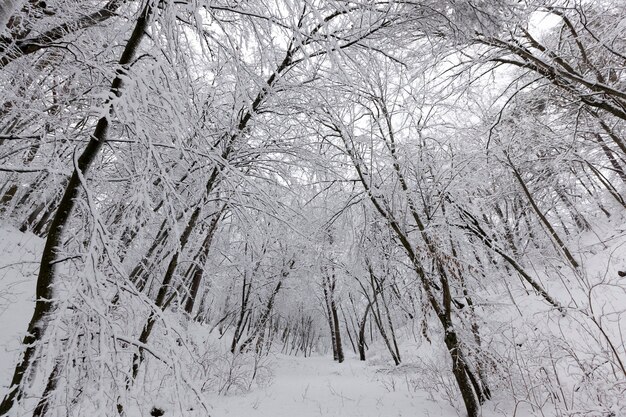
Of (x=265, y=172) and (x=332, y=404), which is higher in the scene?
(x=265, y=172)

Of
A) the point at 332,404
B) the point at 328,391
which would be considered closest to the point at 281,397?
the point at 328,391

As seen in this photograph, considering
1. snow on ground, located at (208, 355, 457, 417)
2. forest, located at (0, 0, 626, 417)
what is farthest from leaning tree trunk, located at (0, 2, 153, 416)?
snow on ground, located at (208, 355, 457, 417)

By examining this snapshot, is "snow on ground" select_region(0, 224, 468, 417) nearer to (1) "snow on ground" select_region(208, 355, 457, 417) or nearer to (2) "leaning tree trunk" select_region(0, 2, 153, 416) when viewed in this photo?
(1) "snow on ground" select_region(208, 355, 457, 417)

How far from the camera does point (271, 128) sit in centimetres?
457

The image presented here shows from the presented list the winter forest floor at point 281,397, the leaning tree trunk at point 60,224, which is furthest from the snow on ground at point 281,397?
the leaning tree trunk at point 60,224

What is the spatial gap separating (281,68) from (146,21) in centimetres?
203

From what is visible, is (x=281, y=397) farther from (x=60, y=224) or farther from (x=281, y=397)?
(x=60, y=224)

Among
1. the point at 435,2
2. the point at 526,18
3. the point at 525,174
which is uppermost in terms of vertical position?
the point at 525,174

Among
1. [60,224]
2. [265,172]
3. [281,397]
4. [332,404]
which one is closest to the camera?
[60,224]

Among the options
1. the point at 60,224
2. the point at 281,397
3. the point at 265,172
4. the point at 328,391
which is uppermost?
the point at 265,172

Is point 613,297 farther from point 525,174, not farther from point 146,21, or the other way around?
point 146,21

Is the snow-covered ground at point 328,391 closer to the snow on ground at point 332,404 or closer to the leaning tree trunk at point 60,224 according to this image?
the snow on ground at point 332,404

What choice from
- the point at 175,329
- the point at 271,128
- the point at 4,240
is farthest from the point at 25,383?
the point at 4,240

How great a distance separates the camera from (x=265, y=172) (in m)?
4.71
